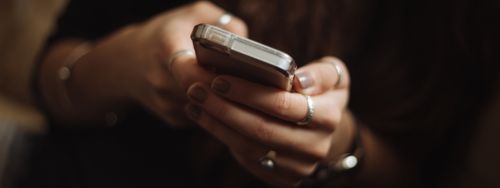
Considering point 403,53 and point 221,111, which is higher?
point 403,53

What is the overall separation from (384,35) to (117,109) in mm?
402

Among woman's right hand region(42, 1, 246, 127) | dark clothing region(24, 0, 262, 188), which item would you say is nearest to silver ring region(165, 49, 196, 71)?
woman's right hand region(42, 1, 246, 127)

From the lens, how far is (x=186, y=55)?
477 millimetres

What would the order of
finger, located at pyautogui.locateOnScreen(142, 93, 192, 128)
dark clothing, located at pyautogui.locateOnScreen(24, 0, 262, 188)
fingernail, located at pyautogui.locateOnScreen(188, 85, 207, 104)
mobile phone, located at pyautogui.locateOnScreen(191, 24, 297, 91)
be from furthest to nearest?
dark clothing, located at pyautogui.locateOnScreen(24, 0, 262, 188)
finger, located at pyautogui.locateOnScreen(142, 93, 192, 128)
fingernail, located at pyautogui.locateOnScreen(188, 85, 207, 104)
mobile phone, located at pyautogui.locateOnScreen(191, 24, 297, 91)

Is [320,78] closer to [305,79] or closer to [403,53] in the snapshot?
[305,79]

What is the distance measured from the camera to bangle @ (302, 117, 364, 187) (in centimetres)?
62

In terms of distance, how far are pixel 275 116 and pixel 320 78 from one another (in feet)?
0.21

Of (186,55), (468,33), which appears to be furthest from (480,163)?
(186,55)

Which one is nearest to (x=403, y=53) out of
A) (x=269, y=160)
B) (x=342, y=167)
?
(x=342, y=167)

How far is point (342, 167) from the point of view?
625 millimetres

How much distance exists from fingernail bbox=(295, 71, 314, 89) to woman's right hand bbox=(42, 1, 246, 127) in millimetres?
80

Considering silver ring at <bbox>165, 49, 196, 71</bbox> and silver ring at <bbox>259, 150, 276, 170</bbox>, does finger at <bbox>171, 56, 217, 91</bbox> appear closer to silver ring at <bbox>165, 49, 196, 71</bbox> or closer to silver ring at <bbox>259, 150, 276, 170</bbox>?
silver ring at <bbox>165, 49, 196, 71</bbox>

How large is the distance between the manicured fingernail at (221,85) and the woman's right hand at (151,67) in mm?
20

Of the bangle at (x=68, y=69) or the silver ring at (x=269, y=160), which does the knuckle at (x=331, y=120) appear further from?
the bangle at (x=68, y=69)
